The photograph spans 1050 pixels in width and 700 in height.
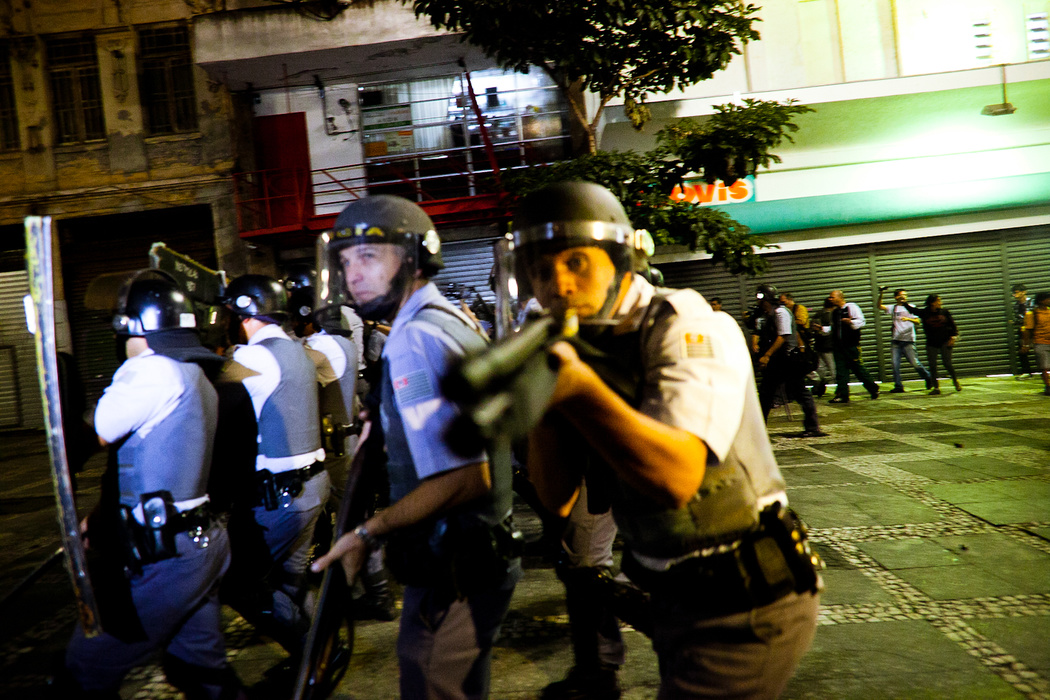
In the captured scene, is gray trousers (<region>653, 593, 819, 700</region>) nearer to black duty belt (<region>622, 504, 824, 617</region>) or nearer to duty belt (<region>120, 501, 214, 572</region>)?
black duty belt (<region>622, 504, 824, 617</region>)

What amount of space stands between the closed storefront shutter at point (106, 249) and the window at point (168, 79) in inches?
66.5

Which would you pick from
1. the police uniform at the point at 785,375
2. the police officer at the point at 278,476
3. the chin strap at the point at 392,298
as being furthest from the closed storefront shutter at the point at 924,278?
the chin strap at the point at 392,298

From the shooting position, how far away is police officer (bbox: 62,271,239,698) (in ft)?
8.64

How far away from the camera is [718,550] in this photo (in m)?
1.62

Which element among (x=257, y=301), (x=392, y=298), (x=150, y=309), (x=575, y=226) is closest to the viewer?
(x=575, y=226)

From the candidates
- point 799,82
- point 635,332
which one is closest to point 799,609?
point 635,332

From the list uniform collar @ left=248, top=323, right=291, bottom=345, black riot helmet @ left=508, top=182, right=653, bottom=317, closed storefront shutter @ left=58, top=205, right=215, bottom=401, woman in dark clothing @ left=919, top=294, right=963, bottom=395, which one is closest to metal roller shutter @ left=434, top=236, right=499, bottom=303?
closed storefront shutter @ left=58, top=205, right=215, bottom=401

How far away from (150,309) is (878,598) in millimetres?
4117

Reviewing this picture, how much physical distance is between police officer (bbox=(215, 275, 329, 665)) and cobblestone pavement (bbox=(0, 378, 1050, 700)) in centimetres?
54

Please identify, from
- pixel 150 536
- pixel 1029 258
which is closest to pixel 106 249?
pixel 150 536

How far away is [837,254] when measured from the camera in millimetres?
14406

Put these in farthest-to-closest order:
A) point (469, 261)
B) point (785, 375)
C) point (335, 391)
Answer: point (469, 261), point (785, 375), point (335, 391)

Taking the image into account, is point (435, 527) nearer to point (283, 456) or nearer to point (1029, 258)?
point (283, 456)

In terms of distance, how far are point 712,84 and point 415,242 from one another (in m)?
11.4
